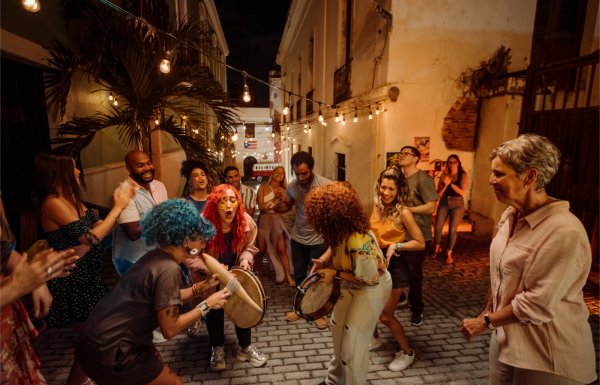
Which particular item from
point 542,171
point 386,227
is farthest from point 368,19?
point 542,171

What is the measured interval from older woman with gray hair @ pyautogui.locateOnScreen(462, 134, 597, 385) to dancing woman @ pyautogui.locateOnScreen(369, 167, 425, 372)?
1203mm

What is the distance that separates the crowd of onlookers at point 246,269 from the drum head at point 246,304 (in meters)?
0.22

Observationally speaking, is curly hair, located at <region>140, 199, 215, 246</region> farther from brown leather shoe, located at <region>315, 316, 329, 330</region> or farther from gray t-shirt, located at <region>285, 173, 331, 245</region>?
brown leather shoe, located at <region>315, 316, 329, 330</region>

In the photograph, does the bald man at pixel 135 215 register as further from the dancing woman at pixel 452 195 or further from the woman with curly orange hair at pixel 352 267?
the dancing woman at pixel 452 195

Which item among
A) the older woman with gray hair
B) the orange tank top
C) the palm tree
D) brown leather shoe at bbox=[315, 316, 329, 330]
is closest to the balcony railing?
the palm tree

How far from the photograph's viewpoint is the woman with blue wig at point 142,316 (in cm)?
180

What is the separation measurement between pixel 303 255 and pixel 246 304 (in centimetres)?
179

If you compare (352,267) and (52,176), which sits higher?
(52,176)

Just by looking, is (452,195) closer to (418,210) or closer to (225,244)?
(418,210)

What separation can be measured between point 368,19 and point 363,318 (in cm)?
761

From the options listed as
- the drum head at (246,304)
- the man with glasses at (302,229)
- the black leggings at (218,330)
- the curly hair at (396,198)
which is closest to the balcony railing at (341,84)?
the man with glasses at (302,229)

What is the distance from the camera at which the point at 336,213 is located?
7.78ft

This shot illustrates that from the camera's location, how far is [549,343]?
5.56 ft

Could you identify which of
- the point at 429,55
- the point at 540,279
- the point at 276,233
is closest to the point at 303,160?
the point at 276,233
